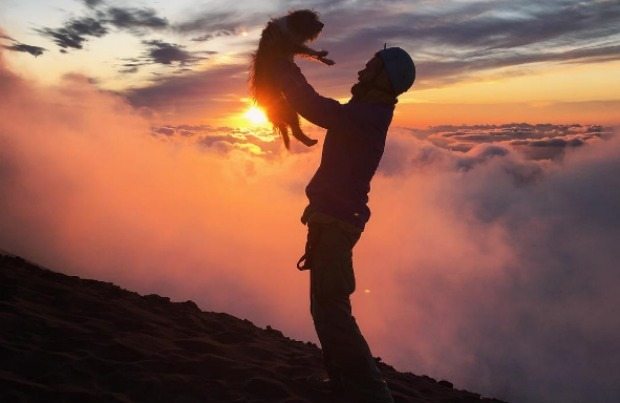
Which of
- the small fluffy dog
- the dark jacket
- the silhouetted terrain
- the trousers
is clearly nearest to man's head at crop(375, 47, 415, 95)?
the dark jacket

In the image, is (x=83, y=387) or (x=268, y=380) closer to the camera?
(x=83, y=387)

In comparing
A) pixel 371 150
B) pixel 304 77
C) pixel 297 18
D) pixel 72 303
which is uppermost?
pixel 297 18

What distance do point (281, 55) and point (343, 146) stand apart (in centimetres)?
76

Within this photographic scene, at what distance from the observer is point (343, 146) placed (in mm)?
3594

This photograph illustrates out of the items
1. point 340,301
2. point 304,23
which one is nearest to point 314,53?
point 304,23

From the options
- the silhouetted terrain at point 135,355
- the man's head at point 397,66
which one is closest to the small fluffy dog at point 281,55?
the man's head at point 397,66

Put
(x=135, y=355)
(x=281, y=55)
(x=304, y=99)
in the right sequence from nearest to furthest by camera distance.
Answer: (x=304, y=99)
(x=281, y=55)
(x=135, y=355)

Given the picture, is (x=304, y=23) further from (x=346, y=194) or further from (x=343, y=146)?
(x=346, y=194)

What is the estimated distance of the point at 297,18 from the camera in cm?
354

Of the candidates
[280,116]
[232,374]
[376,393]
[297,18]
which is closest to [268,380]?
[232,374]

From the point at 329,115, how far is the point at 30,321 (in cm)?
351

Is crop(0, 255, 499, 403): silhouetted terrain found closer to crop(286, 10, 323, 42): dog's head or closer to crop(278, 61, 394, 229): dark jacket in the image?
crop(278, 61, 394, 229): dark jacket

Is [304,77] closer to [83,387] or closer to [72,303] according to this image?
[83,387]

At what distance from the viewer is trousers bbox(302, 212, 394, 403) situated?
366cm
